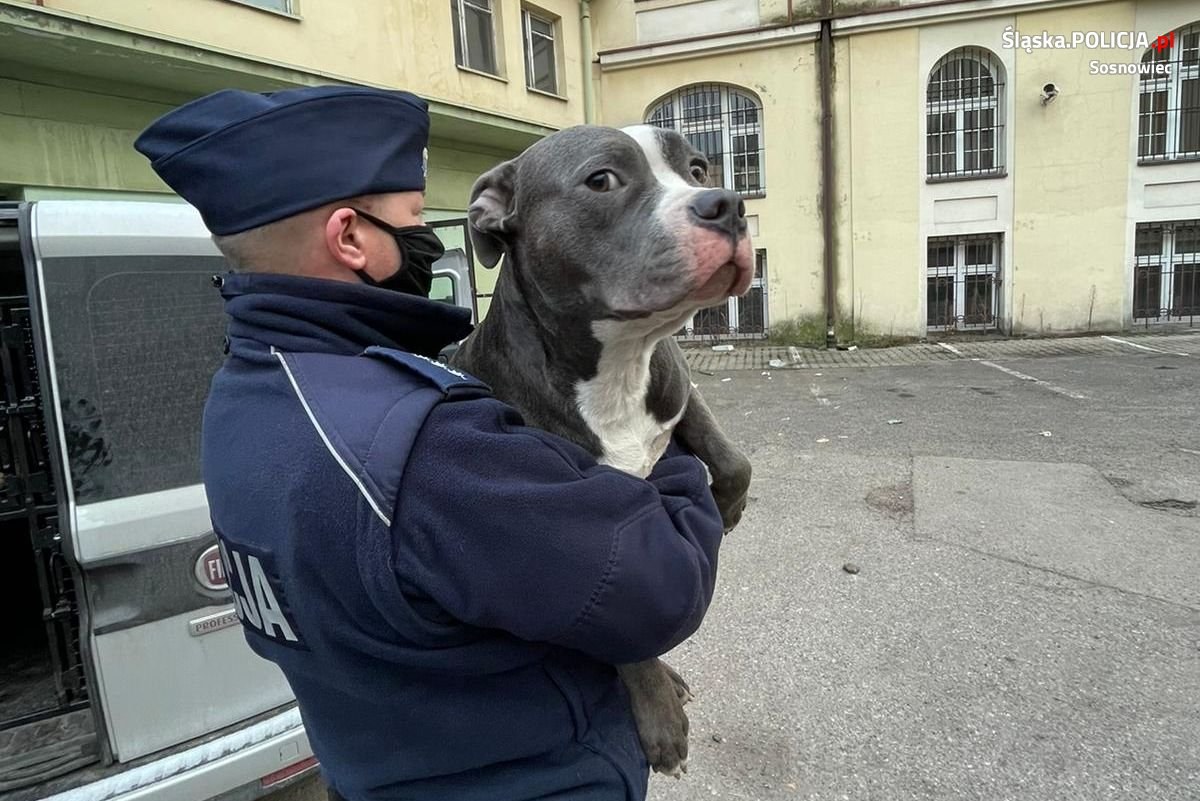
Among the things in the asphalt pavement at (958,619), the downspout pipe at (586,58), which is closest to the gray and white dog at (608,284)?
the asphalt pavement at (958,619)

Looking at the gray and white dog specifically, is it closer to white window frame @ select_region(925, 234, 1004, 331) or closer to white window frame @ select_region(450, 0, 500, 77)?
white window frame @ select_region(450, 0, 500, 77)

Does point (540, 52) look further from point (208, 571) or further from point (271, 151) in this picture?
point (271, 151)

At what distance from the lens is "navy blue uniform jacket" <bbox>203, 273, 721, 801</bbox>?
0.96m

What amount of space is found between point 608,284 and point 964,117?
15.9 meters

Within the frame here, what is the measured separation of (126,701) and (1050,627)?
158 inches

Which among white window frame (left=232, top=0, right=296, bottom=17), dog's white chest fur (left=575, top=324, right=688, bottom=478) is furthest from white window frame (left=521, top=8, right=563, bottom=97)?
dog's white chest fur (left=575, top=324, right=688, bottom=478)

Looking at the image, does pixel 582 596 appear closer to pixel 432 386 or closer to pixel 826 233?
pixel 432 386

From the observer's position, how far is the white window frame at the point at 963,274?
1527 cm

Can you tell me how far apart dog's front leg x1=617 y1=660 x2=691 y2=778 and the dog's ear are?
2.90 feet

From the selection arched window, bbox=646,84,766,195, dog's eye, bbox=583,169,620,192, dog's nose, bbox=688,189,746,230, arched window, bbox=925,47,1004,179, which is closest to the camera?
dog's nose, bbox=688,189,746,230

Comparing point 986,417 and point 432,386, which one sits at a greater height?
point 432,386

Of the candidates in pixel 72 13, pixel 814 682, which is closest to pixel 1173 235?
pixel 814 682

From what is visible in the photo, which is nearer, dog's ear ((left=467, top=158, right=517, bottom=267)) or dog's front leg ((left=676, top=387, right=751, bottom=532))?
dog's ear ((left=467, top=158, right=517, bottom=267))

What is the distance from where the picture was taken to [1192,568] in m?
4.59
